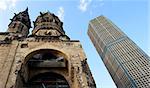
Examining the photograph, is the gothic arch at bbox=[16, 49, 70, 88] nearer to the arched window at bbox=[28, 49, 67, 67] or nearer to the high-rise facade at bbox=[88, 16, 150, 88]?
the arched window at bbox=[28, 49, 67, 67]

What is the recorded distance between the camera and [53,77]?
562 inches

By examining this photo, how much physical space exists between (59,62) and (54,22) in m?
8.43

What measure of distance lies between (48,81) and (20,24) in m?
9.37

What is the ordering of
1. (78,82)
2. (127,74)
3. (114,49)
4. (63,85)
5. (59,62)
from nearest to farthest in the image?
(78,82)
(63,85)
(59,62)
(127,74)
(114,49)

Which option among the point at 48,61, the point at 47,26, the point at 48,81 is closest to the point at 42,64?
the point at 48,61

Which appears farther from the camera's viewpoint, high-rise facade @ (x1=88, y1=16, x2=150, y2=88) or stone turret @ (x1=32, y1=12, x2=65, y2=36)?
high-rise facade @ (x1=88, y1=16, x2=150, y2=88)

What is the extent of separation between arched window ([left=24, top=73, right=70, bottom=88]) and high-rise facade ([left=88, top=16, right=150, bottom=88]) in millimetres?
15235

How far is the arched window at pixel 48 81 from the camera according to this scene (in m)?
13.6

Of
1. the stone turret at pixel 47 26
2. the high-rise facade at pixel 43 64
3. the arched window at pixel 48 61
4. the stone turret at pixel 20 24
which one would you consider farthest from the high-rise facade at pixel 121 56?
the high-rise facade at pixel 43 64

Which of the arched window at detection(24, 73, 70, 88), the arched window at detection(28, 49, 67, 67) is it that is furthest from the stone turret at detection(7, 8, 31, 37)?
the arched window at detection(24, 73, 70, 88)

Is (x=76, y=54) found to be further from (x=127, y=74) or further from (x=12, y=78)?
(x=127, y=74)

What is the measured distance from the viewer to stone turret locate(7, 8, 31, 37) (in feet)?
66.5

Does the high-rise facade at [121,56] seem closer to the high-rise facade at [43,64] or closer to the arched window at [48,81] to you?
the high-rise facade at [43,64]

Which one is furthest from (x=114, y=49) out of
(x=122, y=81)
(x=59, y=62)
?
(x=59, y=62)
